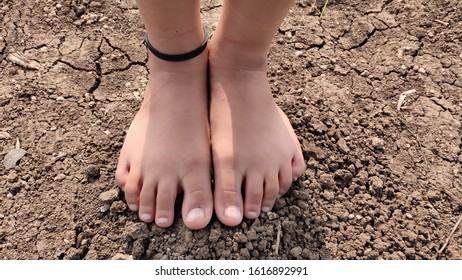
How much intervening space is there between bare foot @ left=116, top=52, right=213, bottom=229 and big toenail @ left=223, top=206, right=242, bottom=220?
0.05 metres

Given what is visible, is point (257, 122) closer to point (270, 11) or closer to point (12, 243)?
point (270, 11)

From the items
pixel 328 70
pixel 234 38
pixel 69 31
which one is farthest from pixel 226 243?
pixel 69 31

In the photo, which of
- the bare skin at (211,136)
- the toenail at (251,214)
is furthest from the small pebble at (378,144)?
the toenail at (251,214)

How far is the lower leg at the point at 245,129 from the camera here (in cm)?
126

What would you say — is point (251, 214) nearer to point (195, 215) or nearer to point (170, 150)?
point (195, 215)

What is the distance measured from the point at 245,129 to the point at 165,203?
319 mm

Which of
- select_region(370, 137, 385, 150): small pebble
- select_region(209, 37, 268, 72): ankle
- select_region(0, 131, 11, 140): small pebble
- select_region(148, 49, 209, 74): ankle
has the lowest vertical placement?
select_region(0, 131, 11, 140): small pebble

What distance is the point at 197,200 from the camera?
4.12ft

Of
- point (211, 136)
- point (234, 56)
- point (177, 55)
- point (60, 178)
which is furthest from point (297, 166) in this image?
point (60, 178)

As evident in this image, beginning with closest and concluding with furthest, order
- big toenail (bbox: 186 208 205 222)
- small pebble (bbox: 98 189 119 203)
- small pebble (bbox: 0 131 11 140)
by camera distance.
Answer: big toenail (bbox: 186 208 205 222), small pebble (bbox: 98 189 119 203), small pebble (bbox: 0 131 11 140)

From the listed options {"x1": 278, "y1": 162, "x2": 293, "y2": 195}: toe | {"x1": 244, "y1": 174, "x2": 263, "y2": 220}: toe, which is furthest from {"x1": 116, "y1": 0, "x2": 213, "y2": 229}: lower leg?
{"x1": 278, "y1": 162, "x2": 293, "y2": 195}: toe

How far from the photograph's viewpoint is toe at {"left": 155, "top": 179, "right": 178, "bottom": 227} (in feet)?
4.15

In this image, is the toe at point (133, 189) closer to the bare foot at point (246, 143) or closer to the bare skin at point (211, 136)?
the bare skin at point (211, 136)

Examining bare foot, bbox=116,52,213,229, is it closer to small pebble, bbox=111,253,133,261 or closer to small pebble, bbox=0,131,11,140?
small pebble, bbox=111,253,133,261
